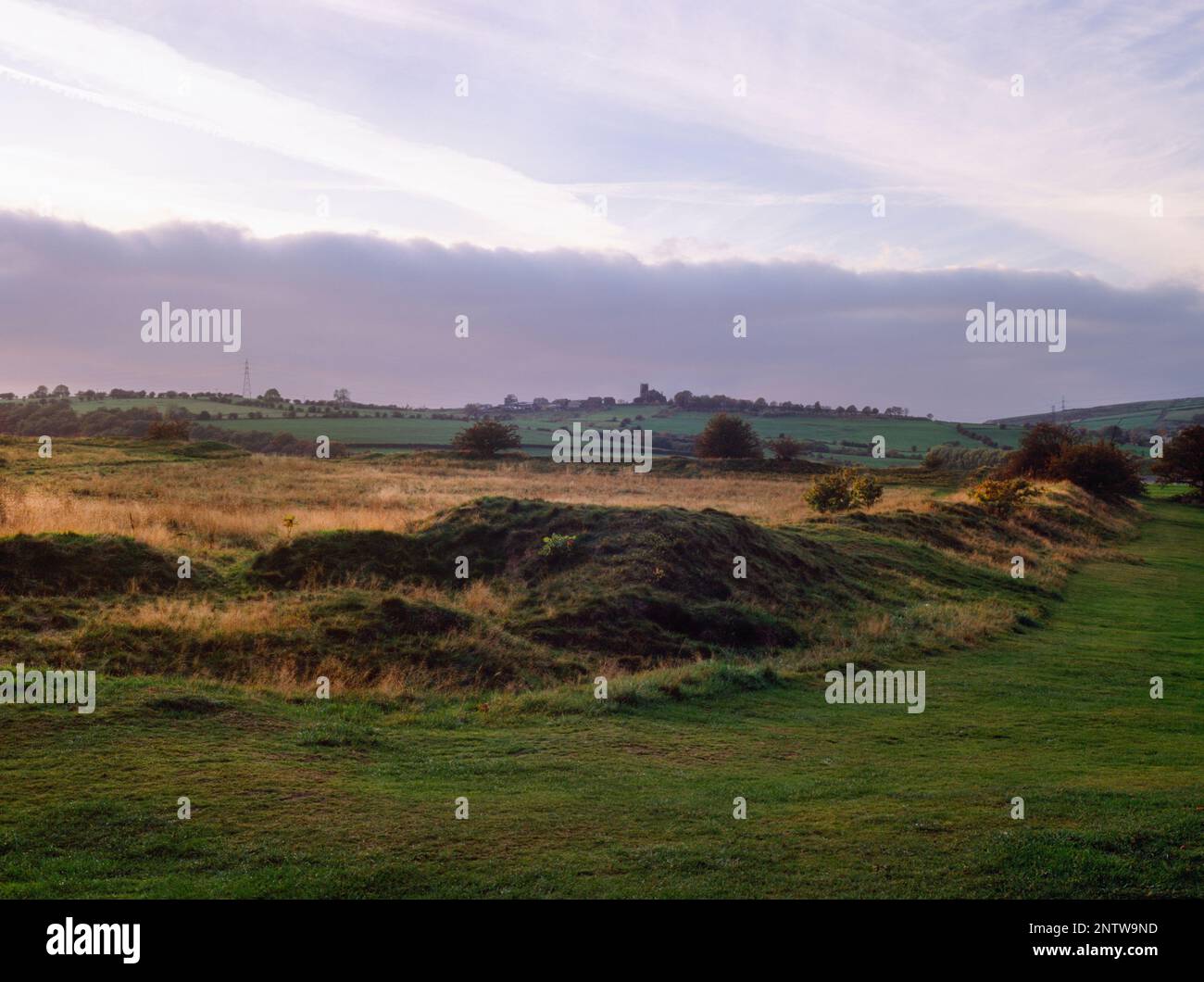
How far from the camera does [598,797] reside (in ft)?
33.7

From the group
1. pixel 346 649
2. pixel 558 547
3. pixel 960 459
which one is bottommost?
pixel 346 649

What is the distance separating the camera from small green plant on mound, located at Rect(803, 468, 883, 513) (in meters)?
46.5

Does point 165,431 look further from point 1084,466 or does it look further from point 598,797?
point 1084,466

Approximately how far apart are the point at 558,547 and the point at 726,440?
7814 cm

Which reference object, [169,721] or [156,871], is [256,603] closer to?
[169,721]

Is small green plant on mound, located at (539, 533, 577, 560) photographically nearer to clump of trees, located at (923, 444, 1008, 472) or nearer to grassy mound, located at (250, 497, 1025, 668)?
grassy mound, located at (250, 497, 1025, 668)

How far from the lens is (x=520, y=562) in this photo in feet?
79.6

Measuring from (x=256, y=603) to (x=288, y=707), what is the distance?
592 cm

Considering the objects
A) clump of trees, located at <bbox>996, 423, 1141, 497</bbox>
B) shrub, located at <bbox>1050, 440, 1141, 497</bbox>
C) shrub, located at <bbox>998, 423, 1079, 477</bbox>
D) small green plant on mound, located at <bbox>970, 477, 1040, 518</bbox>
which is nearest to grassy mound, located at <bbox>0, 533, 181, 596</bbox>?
small green plant on mound, located at <bbox>970, 477, 1040, 518</bbox>

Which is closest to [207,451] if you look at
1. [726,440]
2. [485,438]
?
[485,438]

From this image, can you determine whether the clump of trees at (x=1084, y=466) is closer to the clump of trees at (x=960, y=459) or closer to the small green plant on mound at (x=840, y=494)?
the clump of trees at (x=960, y=459)

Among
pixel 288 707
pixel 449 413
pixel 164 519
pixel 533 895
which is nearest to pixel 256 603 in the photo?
pixel 288 707

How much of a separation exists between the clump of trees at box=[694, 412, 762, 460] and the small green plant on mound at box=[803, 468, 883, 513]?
5188cm
